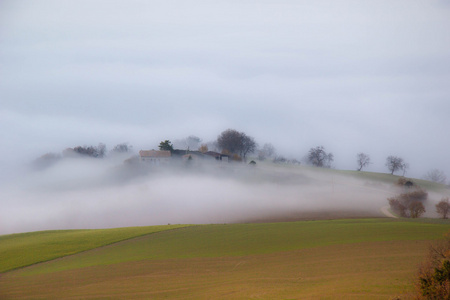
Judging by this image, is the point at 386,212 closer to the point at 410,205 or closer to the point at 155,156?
the point at 410,205

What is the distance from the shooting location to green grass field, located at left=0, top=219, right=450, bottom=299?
2506 cm

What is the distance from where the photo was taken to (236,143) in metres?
128

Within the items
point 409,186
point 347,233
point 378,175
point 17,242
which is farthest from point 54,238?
point 378,175

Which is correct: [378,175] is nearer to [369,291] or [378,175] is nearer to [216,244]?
[216,244]

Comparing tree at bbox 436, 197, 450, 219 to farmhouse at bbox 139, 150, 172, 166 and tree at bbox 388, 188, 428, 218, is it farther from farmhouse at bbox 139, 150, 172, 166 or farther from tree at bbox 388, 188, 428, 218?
farmhouse at bbox 139, 150, 172, 166

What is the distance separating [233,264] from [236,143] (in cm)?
9762

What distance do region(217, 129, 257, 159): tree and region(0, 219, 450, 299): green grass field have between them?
82715 mm

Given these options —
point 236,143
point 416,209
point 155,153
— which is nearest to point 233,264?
point 416,209

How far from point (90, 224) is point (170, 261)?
1458 inches

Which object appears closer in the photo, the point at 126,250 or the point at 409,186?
the point at 126,250

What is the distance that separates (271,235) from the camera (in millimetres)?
41281

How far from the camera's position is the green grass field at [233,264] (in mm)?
25062


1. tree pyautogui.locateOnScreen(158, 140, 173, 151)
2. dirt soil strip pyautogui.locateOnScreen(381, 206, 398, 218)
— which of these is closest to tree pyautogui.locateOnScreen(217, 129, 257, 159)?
tree pyautogui.locateOnScreen(158, 140, 173, 151)

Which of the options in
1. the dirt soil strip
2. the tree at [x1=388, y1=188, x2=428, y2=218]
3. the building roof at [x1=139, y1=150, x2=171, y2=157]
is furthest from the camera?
the building roof at [x1=139, y1=150, x2=171, y2=157]
